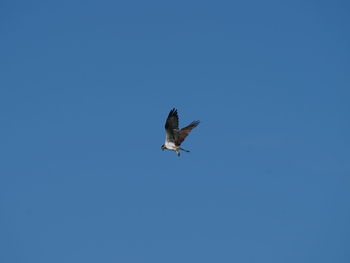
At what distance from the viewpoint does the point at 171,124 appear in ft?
377

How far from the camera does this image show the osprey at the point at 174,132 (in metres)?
115

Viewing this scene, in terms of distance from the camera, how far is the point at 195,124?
116 meters

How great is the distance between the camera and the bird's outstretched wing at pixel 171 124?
4505 inches

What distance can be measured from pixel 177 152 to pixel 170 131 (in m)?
1.39

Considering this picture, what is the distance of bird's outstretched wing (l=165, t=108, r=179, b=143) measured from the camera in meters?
114

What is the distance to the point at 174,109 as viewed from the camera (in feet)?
375

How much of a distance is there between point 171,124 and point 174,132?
66cm

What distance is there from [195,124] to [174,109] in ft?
6.22

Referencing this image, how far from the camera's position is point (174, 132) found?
115250 millimetres

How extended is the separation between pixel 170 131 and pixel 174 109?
1.51 metres

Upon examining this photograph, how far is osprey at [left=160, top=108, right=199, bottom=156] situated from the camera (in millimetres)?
114606

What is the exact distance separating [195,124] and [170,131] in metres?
1.54

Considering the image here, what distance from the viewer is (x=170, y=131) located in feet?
378
